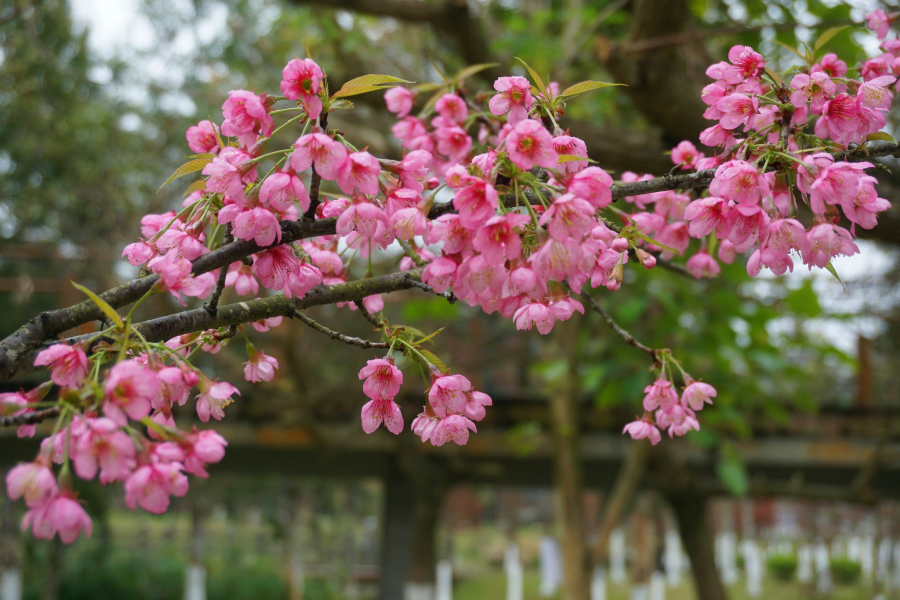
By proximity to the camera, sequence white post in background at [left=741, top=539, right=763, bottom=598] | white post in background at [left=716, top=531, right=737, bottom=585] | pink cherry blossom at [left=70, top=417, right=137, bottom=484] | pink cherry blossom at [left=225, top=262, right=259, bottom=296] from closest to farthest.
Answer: pink cherry blossom at [left=70, top=417, right=137, bottom=484], pink cherry blossom at [left=225, top=262, right=259, bottom=296], white post in background at [left=741, top=539, right=763, bottom=598], white post in background at [left=716, top=531, right=737, bottom=585]

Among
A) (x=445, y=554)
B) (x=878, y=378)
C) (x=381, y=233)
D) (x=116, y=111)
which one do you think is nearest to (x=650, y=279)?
(x=381, y=233)

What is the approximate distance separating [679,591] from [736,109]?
1242cm

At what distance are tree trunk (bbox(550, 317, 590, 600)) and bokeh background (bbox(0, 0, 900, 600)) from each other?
2 centimetres

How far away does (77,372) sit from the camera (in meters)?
0.60

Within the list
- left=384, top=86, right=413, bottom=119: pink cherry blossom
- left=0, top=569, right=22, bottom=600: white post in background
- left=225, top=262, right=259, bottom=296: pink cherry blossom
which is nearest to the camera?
left=225, top=262, right=259, bottom=296: pink cherry blossom

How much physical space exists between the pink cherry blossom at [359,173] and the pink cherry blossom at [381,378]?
215mm

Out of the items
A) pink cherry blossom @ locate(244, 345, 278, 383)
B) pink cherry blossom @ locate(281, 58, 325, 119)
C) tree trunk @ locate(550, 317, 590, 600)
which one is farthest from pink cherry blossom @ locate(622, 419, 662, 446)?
tree trunk @ locate(550, 317, 590, 600)

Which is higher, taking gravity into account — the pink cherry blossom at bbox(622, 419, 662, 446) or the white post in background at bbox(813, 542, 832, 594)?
the pink cherry blossom at bbox(622, 419, 662, 446)

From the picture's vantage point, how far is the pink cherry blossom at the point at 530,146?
0.63 meters

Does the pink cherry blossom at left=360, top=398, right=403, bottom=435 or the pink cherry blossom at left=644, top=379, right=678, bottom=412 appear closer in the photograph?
the pink cherry blossom at left=360, top=398, right=403, bottom=435

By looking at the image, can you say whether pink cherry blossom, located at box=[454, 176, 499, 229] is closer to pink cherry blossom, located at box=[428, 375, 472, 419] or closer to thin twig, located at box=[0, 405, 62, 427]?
pink cherry blossom, located at box=[428, 375, 472, 419]

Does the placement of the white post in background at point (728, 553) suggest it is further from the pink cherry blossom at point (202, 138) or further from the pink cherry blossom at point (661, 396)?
the pink cherry blossom at point (202, 138)

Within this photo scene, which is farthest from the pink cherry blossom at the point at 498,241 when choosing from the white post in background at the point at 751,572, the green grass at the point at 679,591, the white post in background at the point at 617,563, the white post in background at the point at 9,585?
the white post in background at the point at 617,563

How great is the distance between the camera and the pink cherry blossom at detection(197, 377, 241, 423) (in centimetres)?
71
